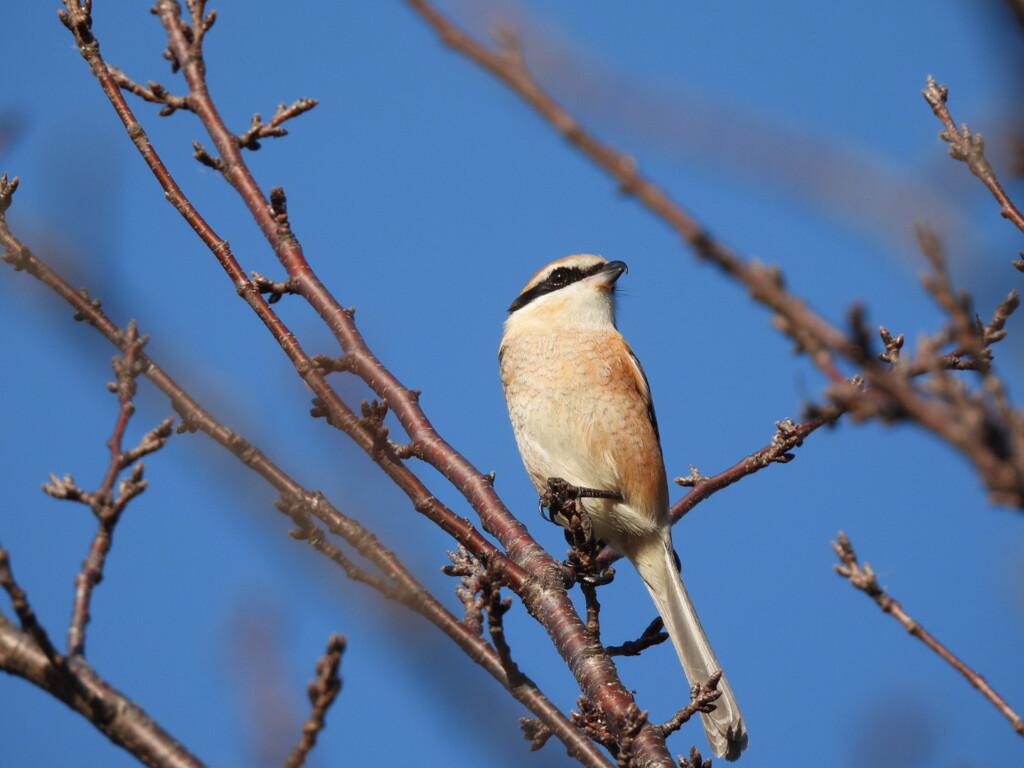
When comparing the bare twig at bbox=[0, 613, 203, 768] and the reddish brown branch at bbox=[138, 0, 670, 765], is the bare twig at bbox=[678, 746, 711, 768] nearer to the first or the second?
the reddish brown branch at bbox=[138, 0, 670, 765]

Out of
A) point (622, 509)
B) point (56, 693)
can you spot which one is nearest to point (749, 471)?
point (622, 509)

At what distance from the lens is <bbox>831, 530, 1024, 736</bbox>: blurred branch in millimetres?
1649

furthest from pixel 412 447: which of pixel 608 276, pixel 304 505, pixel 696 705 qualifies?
pixel 608 276

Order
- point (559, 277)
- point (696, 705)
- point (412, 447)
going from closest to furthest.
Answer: point (696, 705) → point (412, 447) → point (559, 277)

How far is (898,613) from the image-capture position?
1.77m

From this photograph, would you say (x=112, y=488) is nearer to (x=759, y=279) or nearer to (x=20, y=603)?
(x=20, y=603)

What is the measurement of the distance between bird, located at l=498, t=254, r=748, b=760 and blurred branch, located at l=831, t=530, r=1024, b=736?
256 cm

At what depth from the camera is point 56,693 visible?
1691 mm

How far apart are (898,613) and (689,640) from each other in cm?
273

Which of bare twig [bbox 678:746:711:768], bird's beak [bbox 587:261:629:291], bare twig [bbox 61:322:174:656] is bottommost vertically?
bare twig [bbox 678:746:711:768]

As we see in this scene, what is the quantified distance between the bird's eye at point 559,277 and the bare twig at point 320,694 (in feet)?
14.1

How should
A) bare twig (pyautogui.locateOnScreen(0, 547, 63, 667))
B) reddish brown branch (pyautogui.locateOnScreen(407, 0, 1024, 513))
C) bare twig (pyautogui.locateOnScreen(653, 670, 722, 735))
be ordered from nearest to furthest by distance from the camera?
reddish brown branch (pyautogui.locateOnScreen(407, 0, 1024, 513)) → bare twig (pyautogui.locateOnScreen(0, 547, 63, 667)) → bare twig (pyautogui.locateOnScreen(653, 670, 722, 735))

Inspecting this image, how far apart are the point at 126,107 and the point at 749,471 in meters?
2.63

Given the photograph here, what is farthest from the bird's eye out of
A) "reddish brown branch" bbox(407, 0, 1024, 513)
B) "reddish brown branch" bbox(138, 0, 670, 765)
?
"reddish brown branch" bbox(407, 0, 1024, 513)
